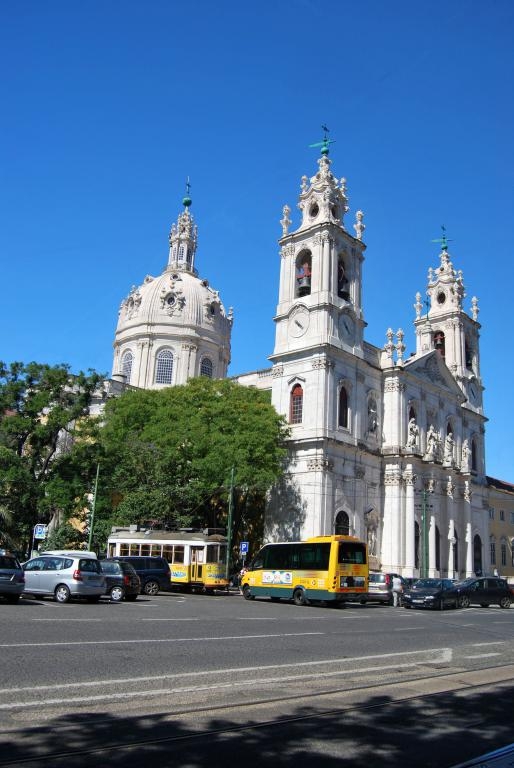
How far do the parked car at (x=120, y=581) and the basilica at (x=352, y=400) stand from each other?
20.9 metres

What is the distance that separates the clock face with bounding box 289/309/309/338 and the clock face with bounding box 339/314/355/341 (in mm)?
2453

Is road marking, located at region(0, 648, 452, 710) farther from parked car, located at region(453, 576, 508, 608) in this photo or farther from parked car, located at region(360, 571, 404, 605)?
parked car, located at region(360, 571, 404, 605)

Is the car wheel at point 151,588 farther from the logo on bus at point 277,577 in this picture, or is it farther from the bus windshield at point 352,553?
the bus windshield at point 352,553

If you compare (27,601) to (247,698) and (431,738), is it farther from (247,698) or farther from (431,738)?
(431,738)

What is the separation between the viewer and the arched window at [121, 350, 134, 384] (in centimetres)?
6425

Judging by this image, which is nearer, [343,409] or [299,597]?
[299,597]

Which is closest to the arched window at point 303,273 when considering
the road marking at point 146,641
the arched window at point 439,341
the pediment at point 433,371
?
the pediment at point 433,371

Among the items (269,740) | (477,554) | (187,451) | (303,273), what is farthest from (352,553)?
(477,554)

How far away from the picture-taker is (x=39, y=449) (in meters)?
36.7

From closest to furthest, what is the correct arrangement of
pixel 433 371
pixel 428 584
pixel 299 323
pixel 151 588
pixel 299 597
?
pixel 151 588 → pixel 299 597 → pixel 428 584 → pixel 299 323 → pixel 433 371

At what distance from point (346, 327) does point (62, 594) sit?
32.1 m

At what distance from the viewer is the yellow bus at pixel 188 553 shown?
3134 centimetres

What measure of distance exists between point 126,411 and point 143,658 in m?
32.3

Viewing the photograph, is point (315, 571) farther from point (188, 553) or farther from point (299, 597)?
point (188, 553)
